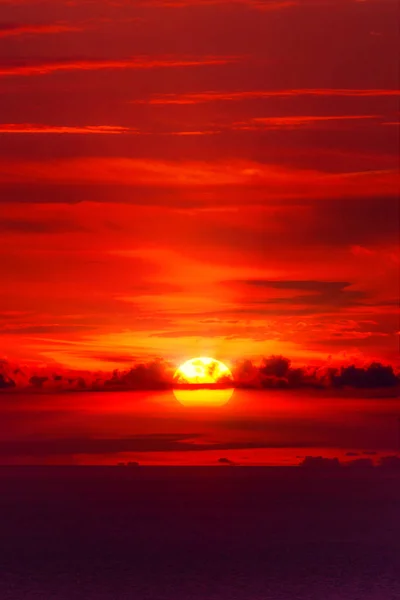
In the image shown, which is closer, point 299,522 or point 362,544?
point 362,544

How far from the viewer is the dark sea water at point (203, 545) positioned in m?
14.2

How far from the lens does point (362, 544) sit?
18562 millimetres

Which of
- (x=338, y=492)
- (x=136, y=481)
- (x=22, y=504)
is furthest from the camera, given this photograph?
(x=136, y=481)

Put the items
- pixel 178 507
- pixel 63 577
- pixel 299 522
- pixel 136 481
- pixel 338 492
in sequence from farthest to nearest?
pixel 136 481, pixel 338 492, pixel 178 507, pixel 299 522, pixel 63 577

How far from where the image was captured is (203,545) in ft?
61.6

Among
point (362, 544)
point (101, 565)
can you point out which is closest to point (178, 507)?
point (362, 544)

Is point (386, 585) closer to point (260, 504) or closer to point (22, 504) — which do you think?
point (260, 504)

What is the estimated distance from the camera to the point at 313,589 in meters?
14.0

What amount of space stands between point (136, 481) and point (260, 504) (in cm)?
1247

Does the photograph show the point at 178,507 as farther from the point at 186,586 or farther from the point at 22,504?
the point at 186,586

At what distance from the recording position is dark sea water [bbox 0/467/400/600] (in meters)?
14.2

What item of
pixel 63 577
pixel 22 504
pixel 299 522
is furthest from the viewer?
pixel 22 504

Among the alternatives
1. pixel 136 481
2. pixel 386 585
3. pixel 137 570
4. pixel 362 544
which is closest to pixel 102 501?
pixel 136 481

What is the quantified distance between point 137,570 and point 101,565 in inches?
29.5
